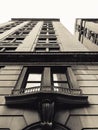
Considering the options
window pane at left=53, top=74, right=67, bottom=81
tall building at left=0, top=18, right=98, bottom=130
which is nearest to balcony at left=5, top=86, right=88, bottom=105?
tall building at left=0, top=18, right=98, bottom=130

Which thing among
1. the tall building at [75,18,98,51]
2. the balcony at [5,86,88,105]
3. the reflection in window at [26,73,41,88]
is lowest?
the tall building at [75,18,98,51]

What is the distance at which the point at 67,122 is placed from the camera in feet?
33.8

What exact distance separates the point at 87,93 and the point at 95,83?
1458 millimetres

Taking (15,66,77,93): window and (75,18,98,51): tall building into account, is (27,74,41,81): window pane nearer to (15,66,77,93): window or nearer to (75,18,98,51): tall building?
(15,66,77,93): window

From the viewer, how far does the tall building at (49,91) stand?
10234mm

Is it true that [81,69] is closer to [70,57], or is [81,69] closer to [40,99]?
[70,57]

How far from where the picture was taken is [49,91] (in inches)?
432

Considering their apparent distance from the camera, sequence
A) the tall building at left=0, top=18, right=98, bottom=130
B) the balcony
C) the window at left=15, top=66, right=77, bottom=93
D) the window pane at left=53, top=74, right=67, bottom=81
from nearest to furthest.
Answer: the tall building at left=0, top=18, right=98, bottom=130 < the balcony < the window at left=15, top=66, right=77, bottom=93 < the window pane at left=53, top=74, right=67, bottom=81

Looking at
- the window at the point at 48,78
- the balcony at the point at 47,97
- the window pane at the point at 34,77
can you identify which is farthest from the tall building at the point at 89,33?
the balcony at the point at 47,97

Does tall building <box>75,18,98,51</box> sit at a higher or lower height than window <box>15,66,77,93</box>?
lower

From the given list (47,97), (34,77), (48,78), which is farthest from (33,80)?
(47,97)

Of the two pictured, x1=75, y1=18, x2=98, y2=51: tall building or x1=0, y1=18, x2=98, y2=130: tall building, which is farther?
x1=75, y1=18, x2=98, y2=51: tall building

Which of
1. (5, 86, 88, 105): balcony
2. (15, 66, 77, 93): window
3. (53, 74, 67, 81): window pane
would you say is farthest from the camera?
(53, 74, 67, 81): window pane

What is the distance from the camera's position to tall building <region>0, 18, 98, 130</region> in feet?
33.6
